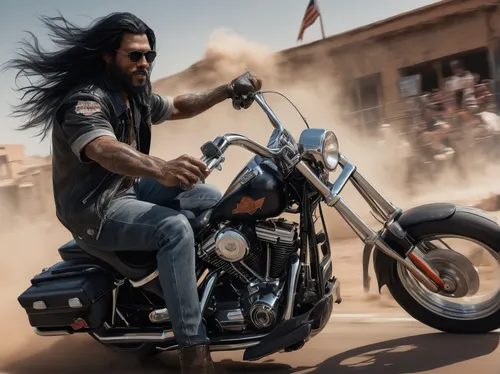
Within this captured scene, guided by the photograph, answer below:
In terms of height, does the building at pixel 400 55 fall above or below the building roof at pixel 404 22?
below

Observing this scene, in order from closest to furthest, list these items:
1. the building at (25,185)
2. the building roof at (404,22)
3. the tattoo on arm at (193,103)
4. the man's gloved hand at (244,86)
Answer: the man's gloved hand at (244,86) < the tattoo on arm at (193,103) < the building roof at (404,22) < the building at (25,185)

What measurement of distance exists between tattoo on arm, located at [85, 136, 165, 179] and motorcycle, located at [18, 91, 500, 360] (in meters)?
0.27

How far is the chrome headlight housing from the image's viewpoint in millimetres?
2799

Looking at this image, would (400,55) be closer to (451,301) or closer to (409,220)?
(451,301)

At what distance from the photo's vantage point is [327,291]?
9.59 feet

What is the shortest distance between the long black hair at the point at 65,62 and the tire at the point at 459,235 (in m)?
1.52

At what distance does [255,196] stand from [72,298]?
3.50 ft

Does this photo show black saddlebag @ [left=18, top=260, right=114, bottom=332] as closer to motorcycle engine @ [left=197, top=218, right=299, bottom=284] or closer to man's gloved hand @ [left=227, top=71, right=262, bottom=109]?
motorcycle engine @ [left=197, top=218, right=299, bottom=284]

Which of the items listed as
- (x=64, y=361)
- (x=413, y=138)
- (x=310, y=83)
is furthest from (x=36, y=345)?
(x=310, y=83)

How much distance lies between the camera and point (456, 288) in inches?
119

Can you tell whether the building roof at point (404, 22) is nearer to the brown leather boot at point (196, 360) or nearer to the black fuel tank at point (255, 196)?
the black fuel tank at point (255, 196)

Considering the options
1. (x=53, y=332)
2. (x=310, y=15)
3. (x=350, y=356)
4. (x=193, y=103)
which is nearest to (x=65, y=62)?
(x=193, y=103)

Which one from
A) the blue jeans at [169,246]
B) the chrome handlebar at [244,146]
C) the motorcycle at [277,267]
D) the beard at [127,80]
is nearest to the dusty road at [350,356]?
the motorcycle at [277,267]

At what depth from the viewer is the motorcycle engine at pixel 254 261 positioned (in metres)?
2.86
